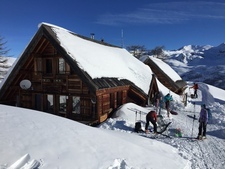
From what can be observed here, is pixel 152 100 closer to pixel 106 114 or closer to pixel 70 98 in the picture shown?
pixel 106 114

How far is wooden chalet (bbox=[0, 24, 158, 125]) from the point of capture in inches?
524

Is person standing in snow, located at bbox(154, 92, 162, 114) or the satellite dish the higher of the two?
the satellite dish

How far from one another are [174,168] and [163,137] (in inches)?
161

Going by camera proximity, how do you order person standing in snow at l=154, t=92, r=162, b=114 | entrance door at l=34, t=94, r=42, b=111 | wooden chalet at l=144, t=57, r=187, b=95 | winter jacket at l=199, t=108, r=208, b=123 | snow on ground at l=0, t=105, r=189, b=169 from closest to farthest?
snow on ground at l=0, t=105, r=189, b=169
winter jacket at l=199, t=108, r=208, b=123
person standing in snow at l=154, t=92, r=162, b=114
entrance door at l=34, t=94, r=42, b=111
wooden chalet at l=144, t=57, r=187, b=95

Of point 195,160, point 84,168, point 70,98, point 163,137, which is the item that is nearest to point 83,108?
point 70,98

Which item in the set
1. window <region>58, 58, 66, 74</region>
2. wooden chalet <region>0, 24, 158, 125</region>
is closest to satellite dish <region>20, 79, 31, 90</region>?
wooden chalet <region>0, 24, 158, 125</region>

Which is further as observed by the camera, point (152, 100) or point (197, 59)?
point (197, 59)

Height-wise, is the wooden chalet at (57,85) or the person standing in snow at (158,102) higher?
the wooden chalet at (57,85)

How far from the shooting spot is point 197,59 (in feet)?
611

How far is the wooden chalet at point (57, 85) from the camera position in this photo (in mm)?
13312

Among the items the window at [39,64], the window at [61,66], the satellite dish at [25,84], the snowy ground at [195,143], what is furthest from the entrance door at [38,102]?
the snowy ground at [195,143]

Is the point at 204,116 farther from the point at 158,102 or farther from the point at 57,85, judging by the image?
the point at 57,85

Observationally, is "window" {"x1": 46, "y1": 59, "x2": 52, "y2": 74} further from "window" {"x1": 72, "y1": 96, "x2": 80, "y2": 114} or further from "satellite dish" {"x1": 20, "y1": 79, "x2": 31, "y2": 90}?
"window" {"x1": 72, "y1": 96, "x2": 80, "y2": 114}

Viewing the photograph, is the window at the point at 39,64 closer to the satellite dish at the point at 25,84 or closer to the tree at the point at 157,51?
the satellite dish at the point at 25,84
